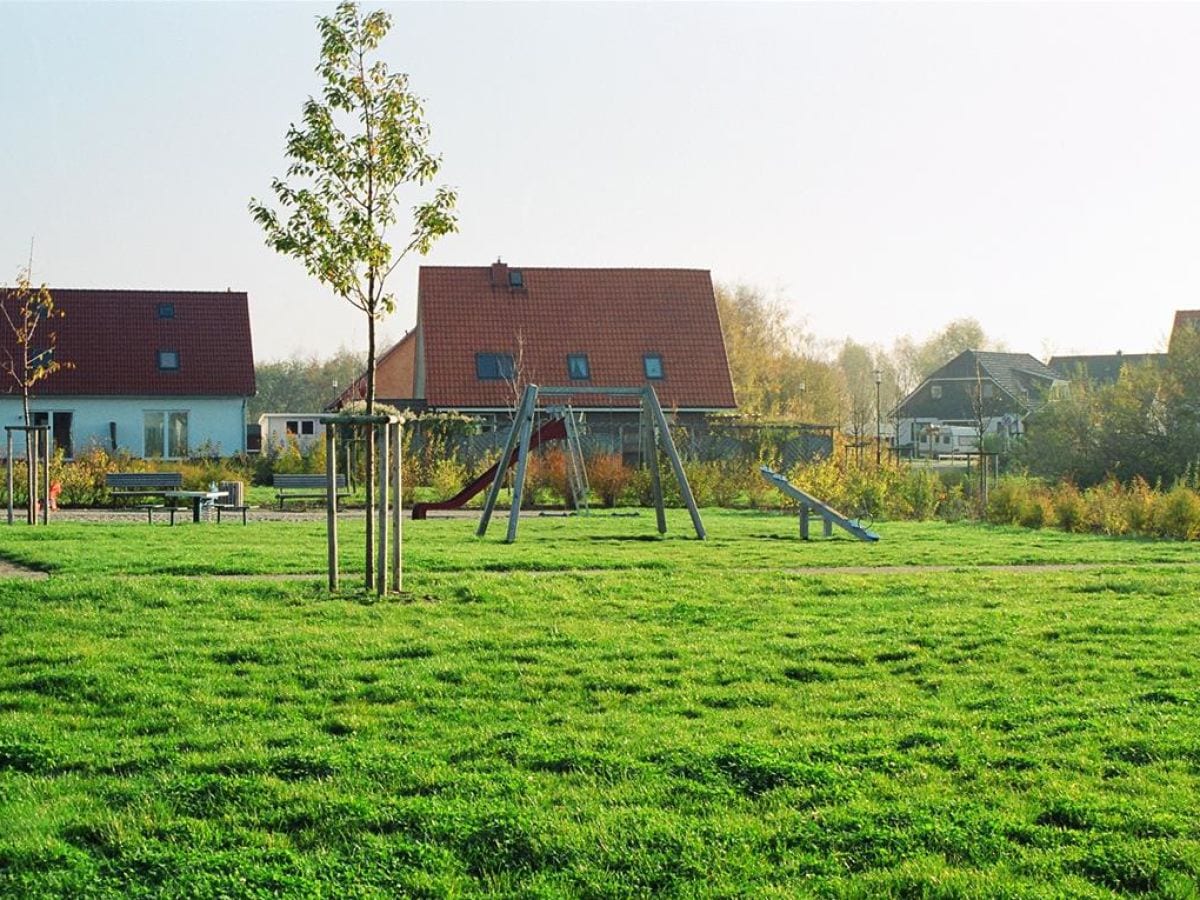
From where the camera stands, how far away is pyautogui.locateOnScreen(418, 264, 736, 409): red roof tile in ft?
148

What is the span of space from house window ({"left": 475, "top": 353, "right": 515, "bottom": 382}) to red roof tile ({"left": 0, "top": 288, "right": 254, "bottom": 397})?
7316mm

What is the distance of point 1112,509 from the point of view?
23672 millimetres

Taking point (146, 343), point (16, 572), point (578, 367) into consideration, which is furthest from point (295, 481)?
point (146, 343)

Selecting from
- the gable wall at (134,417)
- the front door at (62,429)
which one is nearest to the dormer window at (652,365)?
the gable wall at (134,417)

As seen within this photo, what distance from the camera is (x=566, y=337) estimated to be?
46562 mm

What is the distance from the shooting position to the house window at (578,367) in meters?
45.4

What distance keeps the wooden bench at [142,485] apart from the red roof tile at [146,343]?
16.8 meters

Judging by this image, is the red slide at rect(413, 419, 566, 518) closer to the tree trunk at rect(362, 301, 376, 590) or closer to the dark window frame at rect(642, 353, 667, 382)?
the tree trunk at rect(362, 301, 376, 590)

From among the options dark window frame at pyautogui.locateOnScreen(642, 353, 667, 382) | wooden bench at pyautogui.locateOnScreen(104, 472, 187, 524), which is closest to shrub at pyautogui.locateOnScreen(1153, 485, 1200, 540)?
wooden bench at pyautogui.locateOnScreen(104, 472, 187, 524)

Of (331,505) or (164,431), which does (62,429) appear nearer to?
(164,431)

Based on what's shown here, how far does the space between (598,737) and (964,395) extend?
84286 mm

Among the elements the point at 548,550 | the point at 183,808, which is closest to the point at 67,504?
the point at 548,550

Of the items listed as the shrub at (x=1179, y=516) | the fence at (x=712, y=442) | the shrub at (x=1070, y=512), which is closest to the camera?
the shrub at (x=1179, y=516)

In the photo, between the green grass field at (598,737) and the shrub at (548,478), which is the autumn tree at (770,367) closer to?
the shrub at (548,478)
